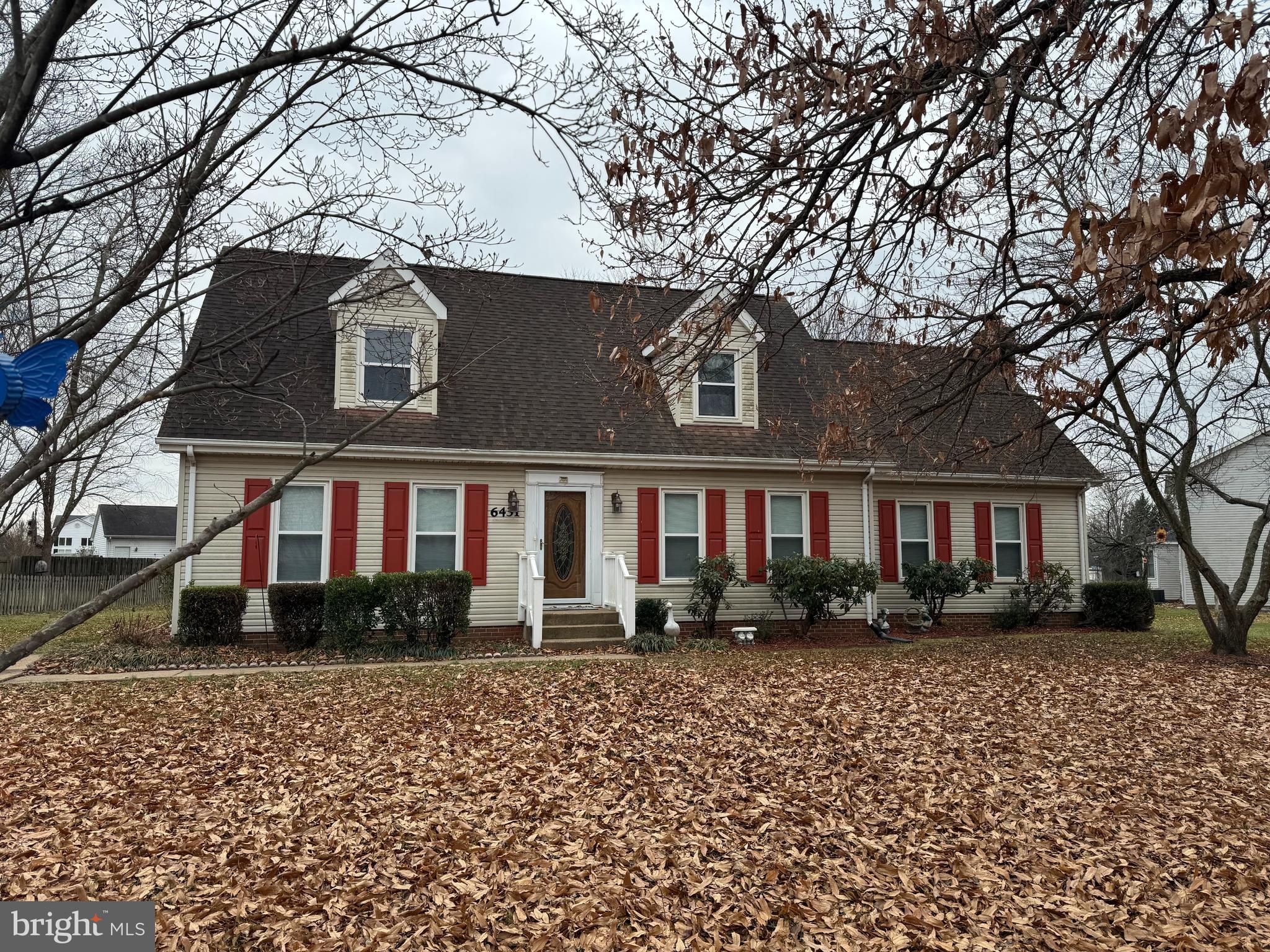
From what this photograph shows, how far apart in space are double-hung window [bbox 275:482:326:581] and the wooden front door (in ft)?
11.7

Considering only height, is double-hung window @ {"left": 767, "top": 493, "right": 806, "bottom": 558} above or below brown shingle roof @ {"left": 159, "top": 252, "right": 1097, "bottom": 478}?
below

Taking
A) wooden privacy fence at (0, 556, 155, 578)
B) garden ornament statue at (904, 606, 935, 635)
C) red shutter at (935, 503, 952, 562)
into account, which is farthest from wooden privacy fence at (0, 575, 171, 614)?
red shutter at (935, 503, 952, 562)

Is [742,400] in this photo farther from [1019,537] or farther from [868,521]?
[1019,537]

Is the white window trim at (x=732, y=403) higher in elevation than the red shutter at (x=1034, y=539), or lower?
higher

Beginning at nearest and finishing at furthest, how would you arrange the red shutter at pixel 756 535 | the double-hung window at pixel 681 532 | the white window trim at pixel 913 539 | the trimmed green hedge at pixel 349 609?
the trimmed green hedge at pixel 349 609 → the double-hung window at pixel 681 532 → the red shutter at pixel 756 535 → the white window trim at pixel 913 539

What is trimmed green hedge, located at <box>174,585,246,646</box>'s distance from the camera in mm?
11805

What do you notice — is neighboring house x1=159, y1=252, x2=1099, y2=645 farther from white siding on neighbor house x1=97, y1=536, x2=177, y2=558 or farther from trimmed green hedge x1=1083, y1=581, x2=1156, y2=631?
white siding on neighbor house x1=97, y1=536, x2=177, y2=558

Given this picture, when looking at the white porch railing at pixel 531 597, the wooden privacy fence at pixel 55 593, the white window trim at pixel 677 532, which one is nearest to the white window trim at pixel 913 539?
the white window trim at pixel 677 532

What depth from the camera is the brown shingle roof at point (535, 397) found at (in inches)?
495

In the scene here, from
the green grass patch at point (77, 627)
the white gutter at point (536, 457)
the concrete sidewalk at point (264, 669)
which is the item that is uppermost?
the white gutter at point (536, 457)

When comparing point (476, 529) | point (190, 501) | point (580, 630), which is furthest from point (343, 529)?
point (580, 630)

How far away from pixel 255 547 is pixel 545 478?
15.2 feet

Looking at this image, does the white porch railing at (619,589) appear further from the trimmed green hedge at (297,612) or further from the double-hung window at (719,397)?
the trimmed green hedge at (297,612)

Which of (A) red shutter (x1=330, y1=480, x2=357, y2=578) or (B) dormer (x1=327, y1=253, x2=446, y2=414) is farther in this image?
(B) dormer (x1=327, y1=253, x2=446, y2=414)
